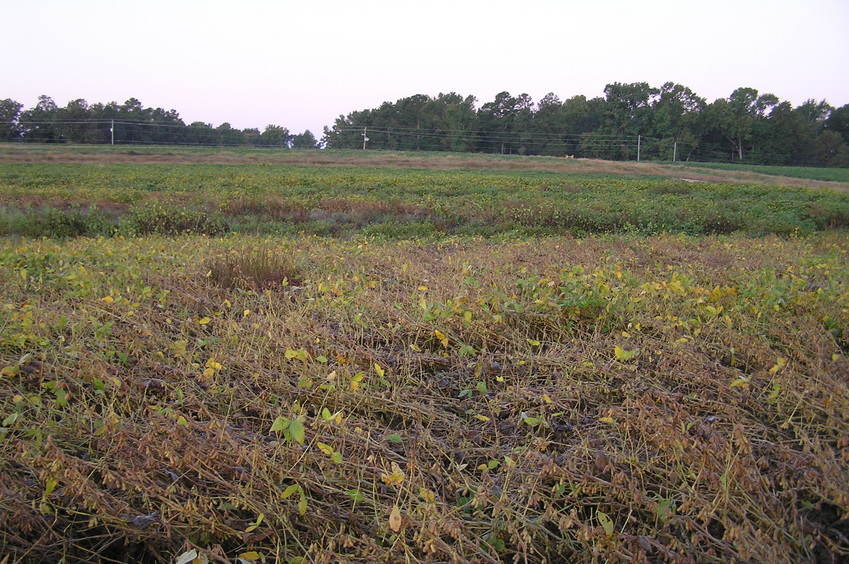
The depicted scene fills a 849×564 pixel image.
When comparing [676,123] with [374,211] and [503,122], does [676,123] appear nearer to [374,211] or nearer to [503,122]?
[503,122]

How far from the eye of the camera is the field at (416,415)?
196cm

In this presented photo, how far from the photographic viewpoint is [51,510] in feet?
6.46

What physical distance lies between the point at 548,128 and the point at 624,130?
8033 millimetres

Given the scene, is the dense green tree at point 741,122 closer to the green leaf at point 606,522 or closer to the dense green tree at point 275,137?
the dense green tree at point 275,137

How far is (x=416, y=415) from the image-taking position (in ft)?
8.98

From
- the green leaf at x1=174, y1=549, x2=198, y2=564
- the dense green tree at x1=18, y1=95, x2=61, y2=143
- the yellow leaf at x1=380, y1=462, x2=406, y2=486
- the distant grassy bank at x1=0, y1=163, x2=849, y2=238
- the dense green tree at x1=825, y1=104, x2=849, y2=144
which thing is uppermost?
the dense green tree at x1=825, y1=104, x2=849, y2=144

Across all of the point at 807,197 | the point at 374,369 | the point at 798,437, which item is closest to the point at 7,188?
the point at 374,369

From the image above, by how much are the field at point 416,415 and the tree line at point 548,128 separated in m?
49.9

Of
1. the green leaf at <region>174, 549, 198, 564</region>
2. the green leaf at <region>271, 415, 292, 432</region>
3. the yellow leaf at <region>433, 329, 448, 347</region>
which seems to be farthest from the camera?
the yellow leaf at <region>433, 329, 448, 347</region>

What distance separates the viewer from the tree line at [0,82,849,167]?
47.7 m

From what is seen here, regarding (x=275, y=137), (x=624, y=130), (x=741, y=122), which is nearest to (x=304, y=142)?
(x=275, y=137)

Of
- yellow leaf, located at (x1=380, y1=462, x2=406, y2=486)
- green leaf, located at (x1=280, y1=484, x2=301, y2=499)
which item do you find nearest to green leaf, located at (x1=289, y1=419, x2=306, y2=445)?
green leaf, located at (x1=280, y1=484, x2=301, y2=499)

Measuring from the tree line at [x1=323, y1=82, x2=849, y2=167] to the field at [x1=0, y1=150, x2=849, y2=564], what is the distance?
170 ft

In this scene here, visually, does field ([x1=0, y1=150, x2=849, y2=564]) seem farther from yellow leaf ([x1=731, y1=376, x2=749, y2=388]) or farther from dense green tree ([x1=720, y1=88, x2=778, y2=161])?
dense green tree ([x1=720, y1=88, x2=778, y2=161])
